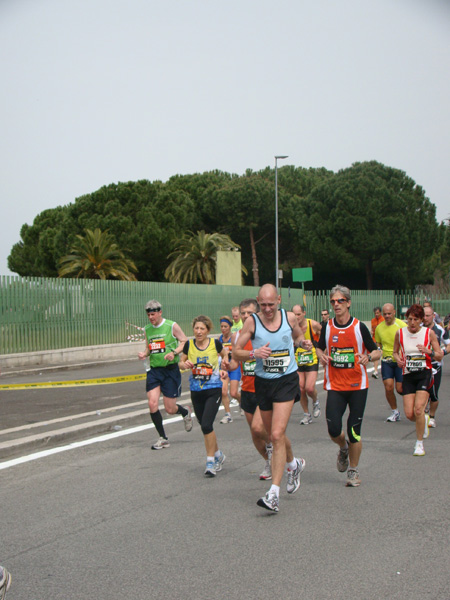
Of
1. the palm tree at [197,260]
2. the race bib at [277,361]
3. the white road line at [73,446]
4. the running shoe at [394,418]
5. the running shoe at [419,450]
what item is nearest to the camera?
the race bib at [277,361]

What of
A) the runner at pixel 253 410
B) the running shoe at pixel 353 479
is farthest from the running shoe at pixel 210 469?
the running shoe at pixel 353 479

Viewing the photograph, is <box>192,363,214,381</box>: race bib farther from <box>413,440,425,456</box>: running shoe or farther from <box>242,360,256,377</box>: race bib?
<box>413,440,425,456</box>: running shoe

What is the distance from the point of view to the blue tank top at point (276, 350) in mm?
6512

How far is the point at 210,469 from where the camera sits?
768cm

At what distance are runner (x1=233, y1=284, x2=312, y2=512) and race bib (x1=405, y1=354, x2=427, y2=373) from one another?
2.78 metres

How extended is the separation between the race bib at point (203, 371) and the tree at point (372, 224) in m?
55.3

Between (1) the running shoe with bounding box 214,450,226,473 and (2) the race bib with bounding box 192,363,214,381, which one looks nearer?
(1) the running shoe with bounding box 214,450,226,473

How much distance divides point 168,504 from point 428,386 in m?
3.93

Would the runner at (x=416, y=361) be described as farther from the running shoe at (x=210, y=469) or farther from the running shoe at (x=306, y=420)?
the running shoe at (x=306, y=420)

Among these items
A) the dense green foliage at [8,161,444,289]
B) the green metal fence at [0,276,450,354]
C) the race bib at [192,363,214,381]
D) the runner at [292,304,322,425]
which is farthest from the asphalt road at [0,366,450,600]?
the dense green foliage at [8,161,444,289]

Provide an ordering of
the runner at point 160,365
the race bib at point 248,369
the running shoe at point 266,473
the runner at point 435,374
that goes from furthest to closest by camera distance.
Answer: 1. the runner at point 435,374
2. the runner at point 160,365
3. the race bib at point 248,369
4. the running shoe at point 266,473

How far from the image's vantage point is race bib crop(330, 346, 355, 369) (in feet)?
23.6

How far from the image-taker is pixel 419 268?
64.4 metres

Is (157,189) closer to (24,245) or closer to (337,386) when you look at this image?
(24,245)
